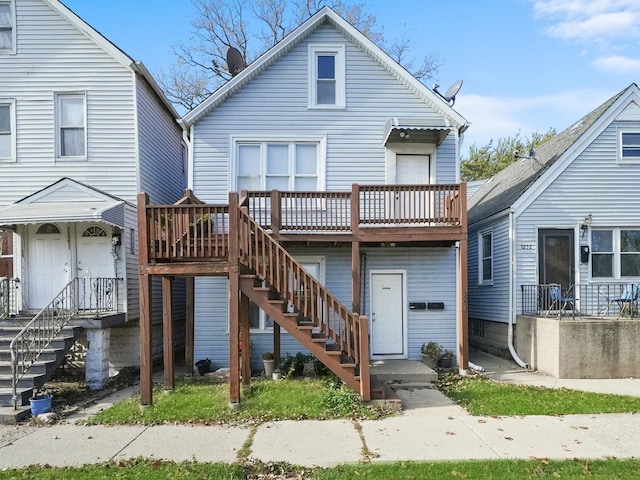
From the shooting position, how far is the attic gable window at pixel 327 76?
11859 mm

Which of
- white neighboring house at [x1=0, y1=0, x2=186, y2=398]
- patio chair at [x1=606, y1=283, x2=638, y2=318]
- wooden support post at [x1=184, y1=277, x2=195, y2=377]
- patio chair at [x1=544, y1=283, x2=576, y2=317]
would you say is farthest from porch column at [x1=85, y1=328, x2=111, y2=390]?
patio chair at [x1=606, y1=283, x2=638, y2=318]

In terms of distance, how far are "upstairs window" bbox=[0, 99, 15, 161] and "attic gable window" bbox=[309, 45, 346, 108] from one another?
297 inches

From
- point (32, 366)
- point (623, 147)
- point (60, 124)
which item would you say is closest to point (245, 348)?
point (32, 366)

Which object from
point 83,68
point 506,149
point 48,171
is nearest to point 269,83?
point 83,68

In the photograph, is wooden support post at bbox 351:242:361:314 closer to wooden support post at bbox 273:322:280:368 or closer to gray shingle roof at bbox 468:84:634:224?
wooden support post at bbox 273:322:280:368

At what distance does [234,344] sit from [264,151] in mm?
5876

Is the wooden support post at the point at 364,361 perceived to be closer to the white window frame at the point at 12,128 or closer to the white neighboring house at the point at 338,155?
the white neighboring house at the point at 338,155

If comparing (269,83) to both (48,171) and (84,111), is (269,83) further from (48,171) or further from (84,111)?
(48,171)

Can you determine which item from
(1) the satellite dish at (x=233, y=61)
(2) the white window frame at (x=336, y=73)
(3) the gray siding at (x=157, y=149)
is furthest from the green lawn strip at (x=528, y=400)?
(1) the satellite dish at (x=233, y=61)

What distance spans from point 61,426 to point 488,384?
26.1 ft

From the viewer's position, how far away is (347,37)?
39.1ft

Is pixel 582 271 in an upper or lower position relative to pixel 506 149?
lower

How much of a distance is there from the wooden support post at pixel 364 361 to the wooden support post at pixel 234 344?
2.11m

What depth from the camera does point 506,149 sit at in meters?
32.9
